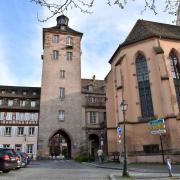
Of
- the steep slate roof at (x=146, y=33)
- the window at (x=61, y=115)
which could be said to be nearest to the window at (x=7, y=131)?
the window at (x=61, y=115)

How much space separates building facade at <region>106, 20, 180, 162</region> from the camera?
20188mm

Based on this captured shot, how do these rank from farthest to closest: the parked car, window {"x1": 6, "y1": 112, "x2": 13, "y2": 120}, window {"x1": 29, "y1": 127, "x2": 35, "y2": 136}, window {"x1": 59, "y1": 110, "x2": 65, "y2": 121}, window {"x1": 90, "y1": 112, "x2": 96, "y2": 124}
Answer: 1. window {"x1": 90, "y1": 112, "x2": 96, "y2": 124}
2. window {"x1": 6, "y1": 112, "x2": 13, "y2": 120}
3. window {"x1": 29, "y1": 127, "x2": 35, "y2": 136}
4. window {"x1": 59, "y1": 110, "x2": 65, "y2": 121}
5. the parked car

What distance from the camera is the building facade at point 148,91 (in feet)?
66.2

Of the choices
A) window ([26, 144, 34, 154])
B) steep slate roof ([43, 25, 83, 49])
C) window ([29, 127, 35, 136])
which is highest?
steep slate roof ([43, 25, 83, 49])

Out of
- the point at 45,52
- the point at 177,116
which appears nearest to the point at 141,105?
the point at 177,116

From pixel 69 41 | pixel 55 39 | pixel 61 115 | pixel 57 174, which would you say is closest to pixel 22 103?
pixel 61 115

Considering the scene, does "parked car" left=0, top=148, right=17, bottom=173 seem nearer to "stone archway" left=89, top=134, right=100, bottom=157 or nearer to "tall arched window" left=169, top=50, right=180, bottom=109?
"tall arched window" left=169, top=50, right=180, bottom=109

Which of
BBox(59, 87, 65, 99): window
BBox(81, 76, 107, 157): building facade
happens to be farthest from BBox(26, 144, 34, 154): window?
BBox(59, 87, 65, 99): window

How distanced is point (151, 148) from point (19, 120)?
2521 cm

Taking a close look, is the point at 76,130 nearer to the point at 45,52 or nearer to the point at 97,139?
the point at 97,139

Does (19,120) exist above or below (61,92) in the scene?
below

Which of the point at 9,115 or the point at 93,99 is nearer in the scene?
the point at 9,115

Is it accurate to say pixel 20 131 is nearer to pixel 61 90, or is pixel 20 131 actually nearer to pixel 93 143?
pixel 61 90

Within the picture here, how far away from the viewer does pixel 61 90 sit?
39.6m
